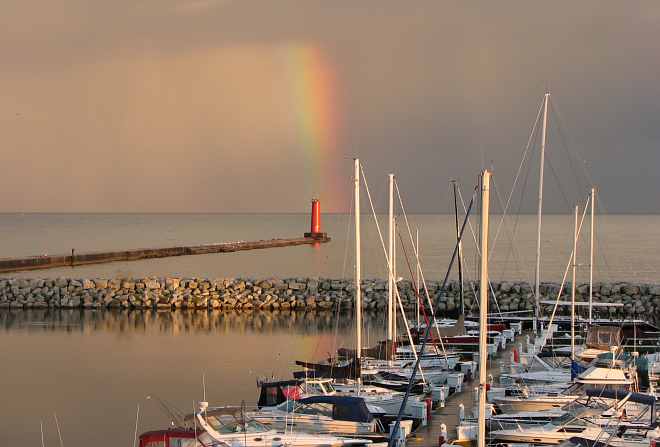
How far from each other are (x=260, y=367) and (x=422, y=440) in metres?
13.4

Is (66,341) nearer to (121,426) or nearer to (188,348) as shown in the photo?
(188,348)

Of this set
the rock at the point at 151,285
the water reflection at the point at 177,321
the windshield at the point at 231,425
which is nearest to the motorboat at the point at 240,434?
the windshield at the point at 231,425

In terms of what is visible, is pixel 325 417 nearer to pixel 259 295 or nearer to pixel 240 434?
pixel 240 434

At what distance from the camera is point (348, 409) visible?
740 inches

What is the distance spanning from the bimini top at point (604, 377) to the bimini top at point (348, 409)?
4.40 metres

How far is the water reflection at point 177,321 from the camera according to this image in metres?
42.1

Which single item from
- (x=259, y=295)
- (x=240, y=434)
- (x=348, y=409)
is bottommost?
(x=240, y=434)

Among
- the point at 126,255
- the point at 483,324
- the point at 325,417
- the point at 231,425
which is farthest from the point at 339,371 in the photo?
the point at 126,255

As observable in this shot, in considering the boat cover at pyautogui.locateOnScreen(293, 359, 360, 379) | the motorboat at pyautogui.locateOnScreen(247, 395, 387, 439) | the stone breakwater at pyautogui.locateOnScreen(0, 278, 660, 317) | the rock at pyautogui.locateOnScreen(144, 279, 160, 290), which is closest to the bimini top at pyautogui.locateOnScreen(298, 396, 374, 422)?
the motorboat at pyautogui.locateOnScreen(247, 395, 387, 439)

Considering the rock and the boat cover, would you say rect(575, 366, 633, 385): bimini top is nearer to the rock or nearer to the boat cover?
the boat cover

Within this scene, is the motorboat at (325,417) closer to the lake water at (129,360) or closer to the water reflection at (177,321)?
the lake water at (129,360)

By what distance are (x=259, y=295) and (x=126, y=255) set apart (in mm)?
48140

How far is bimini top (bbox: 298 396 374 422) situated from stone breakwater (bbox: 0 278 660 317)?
27077 millimetres

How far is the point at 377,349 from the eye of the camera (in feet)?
91.2
